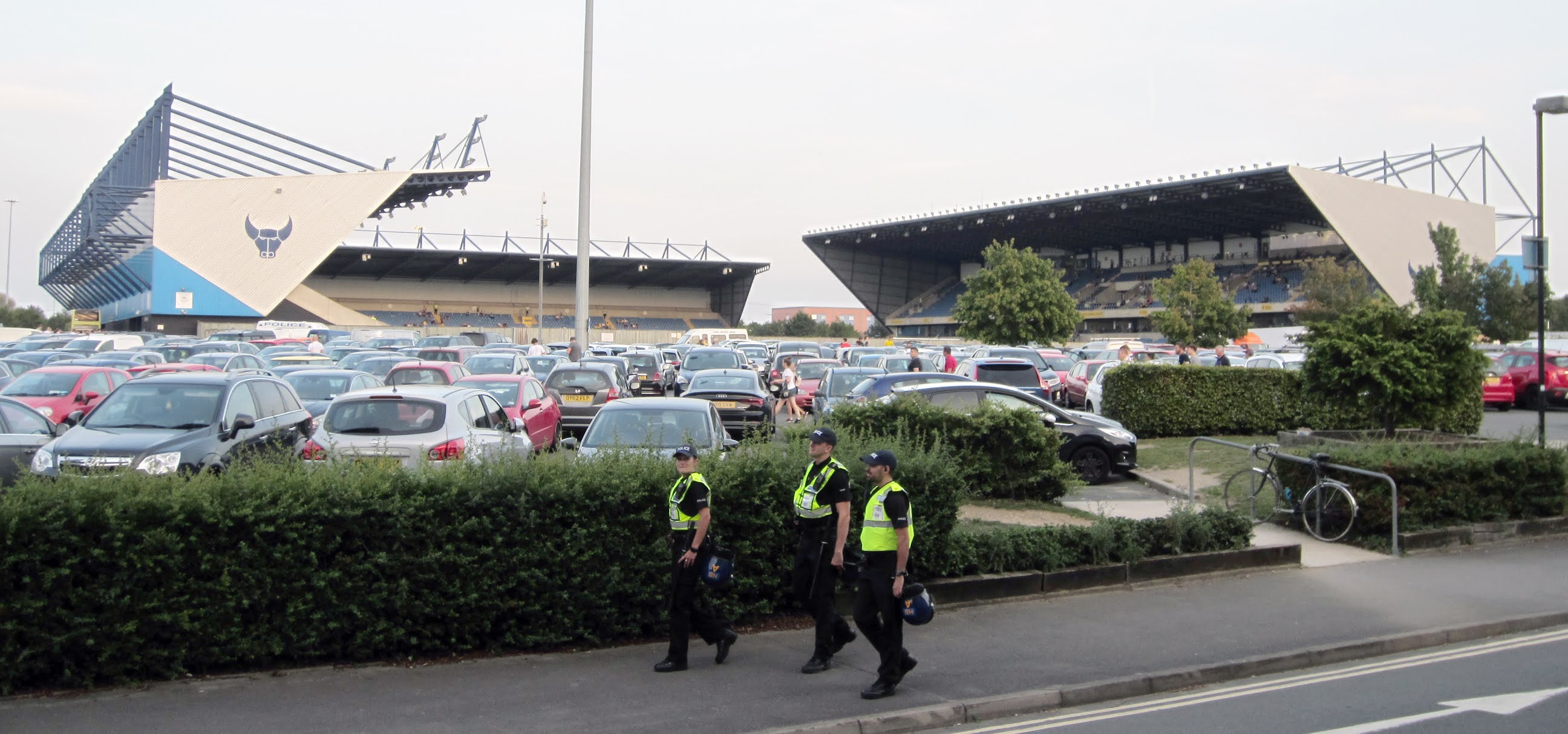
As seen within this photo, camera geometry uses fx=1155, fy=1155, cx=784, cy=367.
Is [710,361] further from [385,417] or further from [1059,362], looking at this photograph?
[385,417]

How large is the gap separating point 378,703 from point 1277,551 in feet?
27.6

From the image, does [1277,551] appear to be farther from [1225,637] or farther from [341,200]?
[341,200]

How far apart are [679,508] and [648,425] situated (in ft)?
16.3

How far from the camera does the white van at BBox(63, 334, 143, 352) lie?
37219 millimetres

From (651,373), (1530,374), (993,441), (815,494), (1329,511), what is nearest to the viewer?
(815,494)

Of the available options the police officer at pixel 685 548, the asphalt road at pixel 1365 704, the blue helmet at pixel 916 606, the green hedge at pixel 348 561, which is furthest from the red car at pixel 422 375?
the asphalt road at pixel 1365 704

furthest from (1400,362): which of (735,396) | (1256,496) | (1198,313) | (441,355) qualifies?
(1198,313)

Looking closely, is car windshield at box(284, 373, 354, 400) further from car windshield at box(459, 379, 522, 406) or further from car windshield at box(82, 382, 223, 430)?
car windshield at box(82, 382, 223, 430)

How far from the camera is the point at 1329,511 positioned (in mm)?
12484

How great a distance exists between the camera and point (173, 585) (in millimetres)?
7109

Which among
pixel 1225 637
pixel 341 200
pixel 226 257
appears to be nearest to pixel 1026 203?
pixel 341 200

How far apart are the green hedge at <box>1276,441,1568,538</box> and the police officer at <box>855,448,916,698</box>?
7478mm

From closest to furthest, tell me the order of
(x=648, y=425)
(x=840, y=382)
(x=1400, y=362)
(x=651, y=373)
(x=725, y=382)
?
(x=648, y=425) → (x=1400, y=362) → (x=725, y=382) → (x=840, y=382) → (x=651, y=373)

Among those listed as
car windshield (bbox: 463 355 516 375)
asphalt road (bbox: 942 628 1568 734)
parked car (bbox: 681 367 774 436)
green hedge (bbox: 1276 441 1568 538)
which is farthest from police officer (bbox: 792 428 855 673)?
car windshield (bbox: 463 355 516 375)
